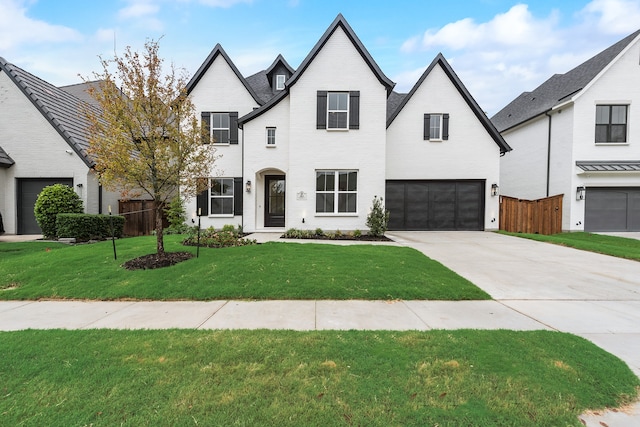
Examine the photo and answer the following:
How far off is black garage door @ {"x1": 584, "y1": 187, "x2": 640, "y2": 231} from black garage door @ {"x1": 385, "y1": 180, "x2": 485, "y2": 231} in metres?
5.32

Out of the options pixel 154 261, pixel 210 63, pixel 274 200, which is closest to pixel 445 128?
pixel 274 200

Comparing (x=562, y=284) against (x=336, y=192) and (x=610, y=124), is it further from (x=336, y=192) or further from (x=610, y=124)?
(x=610, y=124)

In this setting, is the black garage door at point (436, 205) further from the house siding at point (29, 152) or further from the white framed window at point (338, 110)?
the house siding at point (29, 152)

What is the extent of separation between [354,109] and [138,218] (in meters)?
10.9

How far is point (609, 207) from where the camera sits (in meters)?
14.3

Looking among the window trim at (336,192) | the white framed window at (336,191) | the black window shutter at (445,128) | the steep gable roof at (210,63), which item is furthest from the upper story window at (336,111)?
the black window shutter at (445,128)

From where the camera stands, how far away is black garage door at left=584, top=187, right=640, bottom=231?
14.2 m

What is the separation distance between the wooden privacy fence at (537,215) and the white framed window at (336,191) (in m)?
7.96

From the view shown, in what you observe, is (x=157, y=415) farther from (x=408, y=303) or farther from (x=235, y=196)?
(x=235, y=196)

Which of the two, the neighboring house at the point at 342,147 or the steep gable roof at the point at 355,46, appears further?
the neighboring house at the point at 342,147

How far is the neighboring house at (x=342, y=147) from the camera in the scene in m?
12.2

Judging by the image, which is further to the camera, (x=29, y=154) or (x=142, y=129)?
(x=29, y=154)

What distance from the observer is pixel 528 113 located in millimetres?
17281

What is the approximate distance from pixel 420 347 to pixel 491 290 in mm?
3240
